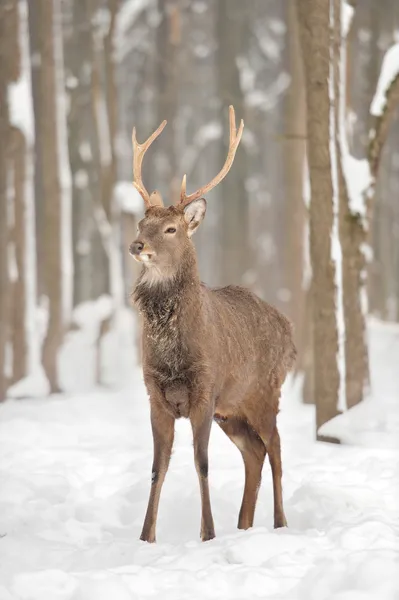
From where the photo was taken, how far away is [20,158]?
45.2 feet

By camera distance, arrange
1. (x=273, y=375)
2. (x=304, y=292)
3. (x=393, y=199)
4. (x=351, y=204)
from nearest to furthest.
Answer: (x=273, y=375), (x=351, y=204), (x=304, y=292), (x=393, y=199)

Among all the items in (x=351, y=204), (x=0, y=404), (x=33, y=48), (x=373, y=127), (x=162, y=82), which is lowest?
(x=0, y=404)

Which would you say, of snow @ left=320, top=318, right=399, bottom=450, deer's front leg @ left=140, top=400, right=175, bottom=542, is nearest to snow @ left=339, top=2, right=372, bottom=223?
snow @ left=320, top=318, right=399, bottom=450

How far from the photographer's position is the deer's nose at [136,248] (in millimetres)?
5926

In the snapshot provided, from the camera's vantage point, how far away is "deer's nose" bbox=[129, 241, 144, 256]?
5.93 meters

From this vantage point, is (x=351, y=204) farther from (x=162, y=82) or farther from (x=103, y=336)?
(x=162, y=82)

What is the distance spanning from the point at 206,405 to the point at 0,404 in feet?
24.5

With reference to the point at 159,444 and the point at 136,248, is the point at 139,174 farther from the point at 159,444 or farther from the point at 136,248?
the point at 159,444

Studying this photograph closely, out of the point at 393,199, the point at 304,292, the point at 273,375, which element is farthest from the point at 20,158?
the point at 393,199

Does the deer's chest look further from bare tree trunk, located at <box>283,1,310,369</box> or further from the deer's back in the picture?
bare tree trunk, located at <box>283,1,310,369</box>

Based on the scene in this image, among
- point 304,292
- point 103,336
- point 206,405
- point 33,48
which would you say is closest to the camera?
point 206,405

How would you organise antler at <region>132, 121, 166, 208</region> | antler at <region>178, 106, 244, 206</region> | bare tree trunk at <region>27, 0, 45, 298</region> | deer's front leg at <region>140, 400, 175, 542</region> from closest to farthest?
deer's front leg at <region>140, 400, 175, 542</region>
antler at <region>178, 106, 244, 206</region>
antler at <region>132, 121, 166, 208</region>
bare tree trunk at <region>27, 0, 45, 298</region>

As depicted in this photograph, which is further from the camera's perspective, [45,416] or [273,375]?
[45,416]

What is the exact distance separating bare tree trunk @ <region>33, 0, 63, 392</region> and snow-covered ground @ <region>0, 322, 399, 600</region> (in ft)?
8.78
